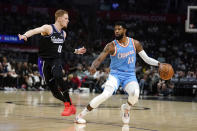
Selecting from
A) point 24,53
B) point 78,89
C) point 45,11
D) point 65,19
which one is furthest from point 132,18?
point 65,19

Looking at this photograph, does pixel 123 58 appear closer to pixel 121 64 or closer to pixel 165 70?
pixel 121 64

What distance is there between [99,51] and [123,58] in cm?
1865

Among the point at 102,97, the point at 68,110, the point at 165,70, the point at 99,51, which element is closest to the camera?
the point at 102,97

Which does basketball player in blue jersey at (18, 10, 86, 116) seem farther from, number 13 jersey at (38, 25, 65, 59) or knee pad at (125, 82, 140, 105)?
knee pad at (125, 82, 140, 105)

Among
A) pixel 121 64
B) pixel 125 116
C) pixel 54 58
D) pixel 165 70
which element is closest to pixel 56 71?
pixel 54 58

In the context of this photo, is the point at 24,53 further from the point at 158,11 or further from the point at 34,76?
the point at 158,11

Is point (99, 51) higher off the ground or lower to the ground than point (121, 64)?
higher

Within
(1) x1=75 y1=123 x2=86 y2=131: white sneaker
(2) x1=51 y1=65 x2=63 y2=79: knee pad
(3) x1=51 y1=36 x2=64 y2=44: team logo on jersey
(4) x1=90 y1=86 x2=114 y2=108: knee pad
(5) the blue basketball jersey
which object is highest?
(3) x1=51 y1=36 x2=64 y2=44: team logo on jersey

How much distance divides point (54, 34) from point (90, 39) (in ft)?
69.0

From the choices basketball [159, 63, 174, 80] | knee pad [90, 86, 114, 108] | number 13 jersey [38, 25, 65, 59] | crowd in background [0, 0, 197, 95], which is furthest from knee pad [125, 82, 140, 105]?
crowd in background [0, 0, 197, 95]

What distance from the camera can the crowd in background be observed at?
19328 mm

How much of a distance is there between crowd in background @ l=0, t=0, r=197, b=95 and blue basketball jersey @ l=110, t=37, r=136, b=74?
1239 cm

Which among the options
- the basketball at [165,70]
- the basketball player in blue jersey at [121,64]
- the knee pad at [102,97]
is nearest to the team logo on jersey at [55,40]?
the basketball player in blue jersey at [121,64]

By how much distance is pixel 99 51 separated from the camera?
25.4 metres
